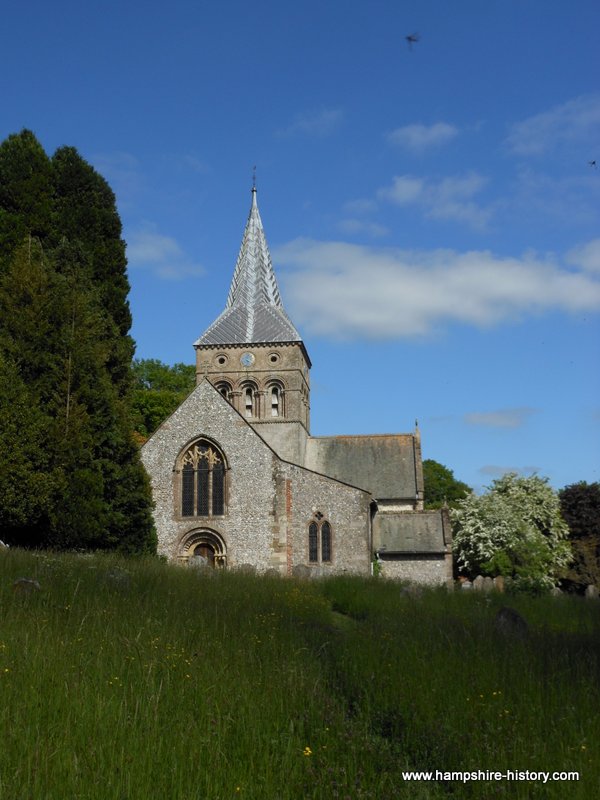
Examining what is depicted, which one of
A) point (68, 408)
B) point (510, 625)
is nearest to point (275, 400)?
point (68, 408)

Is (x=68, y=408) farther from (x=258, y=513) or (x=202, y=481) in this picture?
(x=258, y=513)

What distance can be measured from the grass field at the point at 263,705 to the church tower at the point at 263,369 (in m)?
29.7

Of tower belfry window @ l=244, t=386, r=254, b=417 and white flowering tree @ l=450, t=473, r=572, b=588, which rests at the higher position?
tower belfry window @ l=244, t=386, r=254, b=417

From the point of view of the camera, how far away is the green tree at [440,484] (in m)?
77.4

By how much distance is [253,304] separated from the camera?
145 ft

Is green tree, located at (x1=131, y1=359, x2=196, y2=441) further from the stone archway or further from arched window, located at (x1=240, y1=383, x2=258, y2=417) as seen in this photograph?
the stone archway

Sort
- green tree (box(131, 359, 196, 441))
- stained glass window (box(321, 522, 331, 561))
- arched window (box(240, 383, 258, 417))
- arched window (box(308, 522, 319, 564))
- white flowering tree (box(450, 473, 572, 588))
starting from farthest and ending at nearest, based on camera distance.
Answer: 1. green tree (box(131, 359, 196, 441))
2. arched window (box(240, 383, 258, 417))
3. white flowering tree (box(450, 473, 572, 588))
4. stained glass window (box(321, 522, 331, 561))
5. arched window (box(308, 522, 319, 564))

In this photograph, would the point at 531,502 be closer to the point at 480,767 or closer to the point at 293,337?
the point at 293,337

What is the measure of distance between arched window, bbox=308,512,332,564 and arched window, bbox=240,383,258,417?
11.6m

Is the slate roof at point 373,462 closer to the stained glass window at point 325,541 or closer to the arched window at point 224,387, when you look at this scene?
the arched window at point 224,387

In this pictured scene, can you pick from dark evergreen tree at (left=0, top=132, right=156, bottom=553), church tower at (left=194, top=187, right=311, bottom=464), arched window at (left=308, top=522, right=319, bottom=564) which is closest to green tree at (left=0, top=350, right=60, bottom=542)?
dark evergreen tree at (left=0, top=132, right=156, bottom=553)

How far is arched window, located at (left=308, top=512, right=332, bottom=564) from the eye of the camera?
30.4 meters

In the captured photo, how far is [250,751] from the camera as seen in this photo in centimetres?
549

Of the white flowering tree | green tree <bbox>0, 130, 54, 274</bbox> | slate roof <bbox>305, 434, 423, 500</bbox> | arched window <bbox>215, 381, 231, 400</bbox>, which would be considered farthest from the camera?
arched window <bbox>215, 381, 231, 400</bbox>
